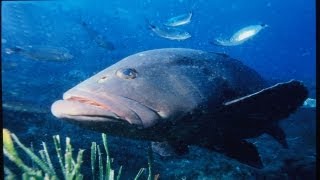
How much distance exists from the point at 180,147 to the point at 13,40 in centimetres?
2839

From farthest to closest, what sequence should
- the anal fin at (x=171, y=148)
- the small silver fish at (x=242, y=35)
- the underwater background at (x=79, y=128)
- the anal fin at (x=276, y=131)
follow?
the small silver fish at (x=242, y=35) → the underwater background at (x=79, y=128) → the anal fin at (x=276, y=131) → the anal fin at (x=171, y=148)

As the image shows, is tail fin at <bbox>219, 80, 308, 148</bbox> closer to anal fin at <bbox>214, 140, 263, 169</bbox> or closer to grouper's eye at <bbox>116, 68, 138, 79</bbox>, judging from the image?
anal fin at <bbox>214, 140, 263, 169</bbox>

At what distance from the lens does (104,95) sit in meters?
3.28

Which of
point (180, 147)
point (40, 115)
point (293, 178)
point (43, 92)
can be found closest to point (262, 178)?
point (293, 178)

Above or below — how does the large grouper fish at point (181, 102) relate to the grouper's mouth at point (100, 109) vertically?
above

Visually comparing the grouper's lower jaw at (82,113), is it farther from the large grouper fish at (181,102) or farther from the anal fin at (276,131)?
the anal fin at (276,131)

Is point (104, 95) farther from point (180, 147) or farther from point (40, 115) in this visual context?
point (40, 115)

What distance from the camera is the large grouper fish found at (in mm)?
3225

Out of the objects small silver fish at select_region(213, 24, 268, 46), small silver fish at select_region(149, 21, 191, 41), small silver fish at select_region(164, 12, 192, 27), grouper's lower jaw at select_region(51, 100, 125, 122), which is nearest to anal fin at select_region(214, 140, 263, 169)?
grouper's lower jaw at select_region(51, 100, 125, 122)

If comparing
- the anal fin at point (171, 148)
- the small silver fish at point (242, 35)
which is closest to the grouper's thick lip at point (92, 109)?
the anal fin at point (171, 148)

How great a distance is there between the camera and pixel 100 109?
3100 millimetres

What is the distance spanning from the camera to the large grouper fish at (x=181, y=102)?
3225 millimetres

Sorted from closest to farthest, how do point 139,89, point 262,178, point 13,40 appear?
point 139,89 < point 262,178 < point 13,40

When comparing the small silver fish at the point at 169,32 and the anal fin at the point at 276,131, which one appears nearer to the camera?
the anal fin at the point at 276,131
